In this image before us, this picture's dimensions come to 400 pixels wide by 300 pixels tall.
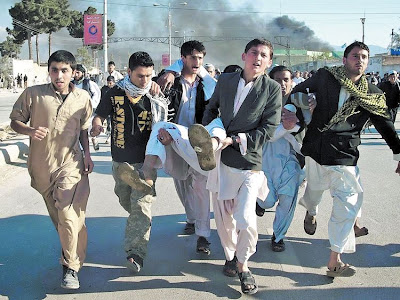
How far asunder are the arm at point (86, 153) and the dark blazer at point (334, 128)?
189cm

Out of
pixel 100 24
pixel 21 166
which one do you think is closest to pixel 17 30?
pixel 100 24

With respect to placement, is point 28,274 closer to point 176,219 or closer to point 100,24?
point 176,219

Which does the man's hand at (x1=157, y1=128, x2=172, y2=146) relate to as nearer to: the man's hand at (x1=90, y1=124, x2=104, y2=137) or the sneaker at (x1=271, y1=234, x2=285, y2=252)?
the man's hand at (x1=90, y1=124, x2=104, y2=137)

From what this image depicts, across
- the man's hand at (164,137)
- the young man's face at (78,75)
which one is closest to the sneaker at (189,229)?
the man's hand at (164,137)

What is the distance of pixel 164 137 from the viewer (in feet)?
13.2

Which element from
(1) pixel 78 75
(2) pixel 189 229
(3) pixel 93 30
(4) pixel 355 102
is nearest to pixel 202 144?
(4) pixel 355 102

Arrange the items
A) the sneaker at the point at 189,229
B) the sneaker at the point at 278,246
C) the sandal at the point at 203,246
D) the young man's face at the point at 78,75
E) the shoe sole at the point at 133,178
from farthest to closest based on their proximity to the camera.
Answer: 1. the young man's face at the point at 78,75
2. the sneaker at the point at 189,229
3. the sneaker at the point at 278,246
4. the sandal at the point at 203,246
5. the shoe sole at the point at 133,178

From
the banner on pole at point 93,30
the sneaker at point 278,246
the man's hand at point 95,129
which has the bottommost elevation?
the sneaker at point 278,246

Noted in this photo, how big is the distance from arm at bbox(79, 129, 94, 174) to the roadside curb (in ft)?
17.9

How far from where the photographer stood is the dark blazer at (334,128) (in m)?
4.12

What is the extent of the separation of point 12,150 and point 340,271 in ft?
25.0

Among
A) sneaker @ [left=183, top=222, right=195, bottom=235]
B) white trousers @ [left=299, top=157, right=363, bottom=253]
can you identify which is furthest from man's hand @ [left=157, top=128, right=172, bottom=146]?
sneaker @ [left=183, top=222, right=195, bottom=235]

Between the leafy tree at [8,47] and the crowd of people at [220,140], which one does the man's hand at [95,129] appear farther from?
the leafy tree at [8,47]

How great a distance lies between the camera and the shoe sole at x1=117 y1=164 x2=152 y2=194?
3.81 metres
